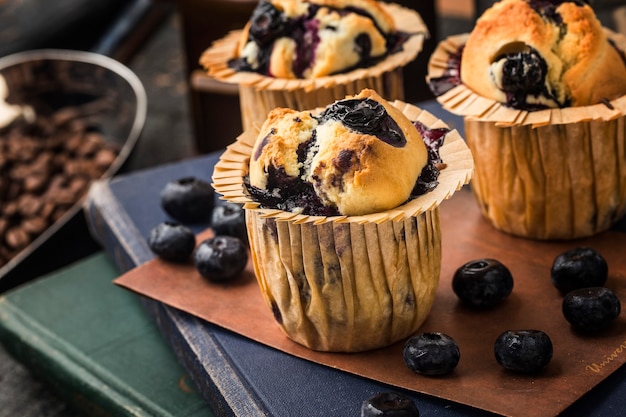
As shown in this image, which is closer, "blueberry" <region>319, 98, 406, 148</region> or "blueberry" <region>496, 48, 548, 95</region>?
"blueberry" <region>319, 98, 406, 148</region>

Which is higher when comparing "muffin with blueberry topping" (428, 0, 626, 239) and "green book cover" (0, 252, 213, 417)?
"muffin with blueberry topping" (428, 0, 626, 239)

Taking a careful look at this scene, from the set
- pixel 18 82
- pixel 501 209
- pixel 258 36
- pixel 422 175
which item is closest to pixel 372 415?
pixel 422 175

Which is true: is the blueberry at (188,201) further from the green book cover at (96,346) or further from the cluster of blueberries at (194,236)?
the green book cover at (96,346)

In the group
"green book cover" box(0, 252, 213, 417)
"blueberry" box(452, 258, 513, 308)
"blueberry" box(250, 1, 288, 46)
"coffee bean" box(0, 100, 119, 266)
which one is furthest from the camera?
"coffee bean" box(0, 100, 119, 266)

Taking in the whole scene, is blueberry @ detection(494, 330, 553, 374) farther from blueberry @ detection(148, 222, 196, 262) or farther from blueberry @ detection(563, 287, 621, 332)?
blueberry @ detection(148, 222, 196, 262)

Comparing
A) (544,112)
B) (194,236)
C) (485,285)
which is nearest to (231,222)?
(194,236)

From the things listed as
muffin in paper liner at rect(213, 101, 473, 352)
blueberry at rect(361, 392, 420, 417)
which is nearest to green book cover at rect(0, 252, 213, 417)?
muffin in paper liner at rect(213, 101, 473, 352)
